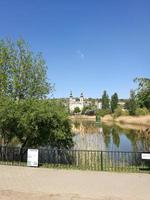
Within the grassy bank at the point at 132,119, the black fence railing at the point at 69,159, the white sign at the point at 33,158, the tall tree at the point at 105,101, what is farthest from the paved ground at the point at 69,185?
the tall tree at the point at 105,101

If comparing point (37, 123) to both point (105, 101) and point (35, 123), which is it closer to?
point (35, 123)

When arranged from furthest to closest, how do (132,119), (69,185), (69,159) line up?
(132,119), (69,159), (69,185)

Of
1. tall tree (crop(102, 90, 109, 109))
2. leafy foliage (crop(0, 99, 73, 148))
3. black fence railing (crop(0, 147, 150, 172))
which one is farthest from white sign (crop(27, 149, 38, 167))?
tall tree (crop(102, 90, 109, 109))

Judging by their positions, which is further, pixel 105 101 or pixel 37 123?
pixel 105 101

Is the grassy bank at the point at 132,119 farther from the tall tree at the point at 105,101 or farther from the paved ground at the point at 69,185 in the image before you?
the paved ground at the point at 69,185

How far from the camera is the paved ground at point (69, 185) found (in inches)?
407

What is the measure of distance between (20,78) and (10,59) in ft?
6.59

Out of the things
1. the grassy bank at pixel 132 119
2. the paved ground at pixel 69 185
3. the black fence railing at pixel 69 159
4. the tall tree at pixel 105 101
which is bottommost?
the paved ground at pixel 69 185

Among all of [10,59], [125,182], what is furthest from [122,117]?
[125,182]

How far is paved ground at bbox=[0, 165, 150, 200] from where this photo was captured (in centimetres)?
1033

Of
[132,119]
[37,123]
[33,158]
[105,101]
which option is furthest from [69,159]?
[105,101]

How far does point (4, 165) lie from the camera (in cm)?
1598

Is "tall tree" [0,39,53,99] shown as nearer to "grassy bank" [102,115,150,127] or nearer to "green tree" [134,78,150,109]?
"green tree" [134,78,150,109]

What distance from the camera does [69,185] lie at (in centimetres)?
1183
